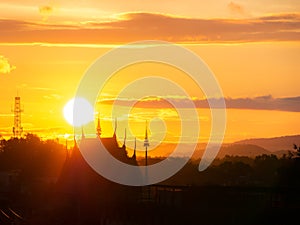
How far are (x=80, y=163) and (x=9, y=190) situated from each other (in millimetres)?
22607

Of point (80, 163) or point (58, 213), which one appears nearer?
point (58, 213)

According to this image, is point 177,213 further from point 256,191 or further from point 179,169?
point 179,169

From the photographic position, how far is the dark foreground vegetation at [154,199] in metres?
58.8

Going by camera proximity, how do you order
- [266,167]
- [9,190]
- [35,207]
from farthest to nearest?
[266,167], [9,190], [35,207]

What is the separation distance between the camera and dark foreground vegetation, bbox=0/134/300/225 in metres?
58.8

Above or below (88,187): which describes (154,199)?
below

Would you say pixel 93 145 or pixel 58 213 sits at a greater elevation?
pixel 93 145

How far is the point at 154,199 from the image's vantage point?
7731cm

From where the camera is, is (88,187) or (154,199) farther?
(88,187)

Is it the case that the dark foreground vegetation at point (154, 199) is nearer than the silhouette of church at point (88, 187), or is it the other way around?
the dark foreground vegetation at point (154, 199)

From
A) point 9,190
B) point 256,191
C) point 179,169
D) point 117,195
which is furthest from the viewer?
point 179,169

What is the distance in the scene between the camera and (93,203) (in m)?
79.6

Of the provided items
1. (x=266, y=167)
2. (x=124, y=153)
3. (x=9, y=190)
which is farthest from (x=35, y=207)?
(x=266, y=167)

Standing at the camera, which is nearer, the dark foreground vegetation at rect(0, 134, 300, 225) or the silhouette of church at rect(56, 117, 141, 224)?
the dark foreground vegetation at rect(0, 134, 300, 225)
